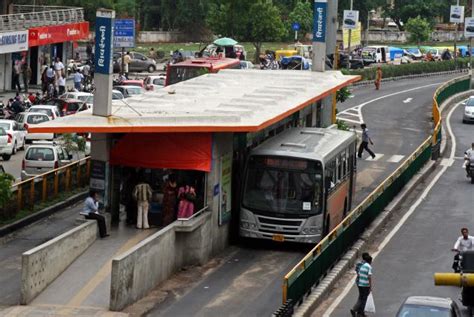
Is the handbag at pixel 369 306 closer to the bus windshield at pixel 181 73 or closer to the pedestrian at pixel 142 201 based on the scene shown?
the pedestrian at pixel 142 201

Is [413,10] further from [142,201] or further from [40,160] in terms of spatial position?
[142,201]

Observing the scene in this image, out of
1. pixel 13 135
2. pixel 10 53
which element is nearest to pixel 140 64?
pixel 10 53

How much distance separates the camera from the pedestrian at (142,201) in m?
30.0

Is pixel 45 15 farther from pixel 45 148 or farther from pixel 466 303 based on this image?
pixel 466 303

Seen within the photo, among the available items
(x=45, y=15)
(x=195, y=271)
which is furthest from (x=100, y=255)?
(x=45, y=15)

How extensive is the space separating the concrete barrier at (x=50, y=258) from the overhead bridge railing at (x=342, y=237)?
4.88 m

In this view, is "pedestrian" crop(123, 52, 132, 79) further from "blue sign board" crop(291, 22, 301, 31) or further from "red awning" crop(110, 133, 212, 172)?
"red awning" crop(110, 133, 212, 172)

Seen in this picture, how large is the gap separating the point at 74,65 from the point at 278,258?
162ft

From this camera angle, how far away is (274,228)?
3166cm

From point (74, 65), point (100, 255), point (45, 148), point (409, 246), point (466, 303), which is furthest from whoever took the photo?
point (74, 65)

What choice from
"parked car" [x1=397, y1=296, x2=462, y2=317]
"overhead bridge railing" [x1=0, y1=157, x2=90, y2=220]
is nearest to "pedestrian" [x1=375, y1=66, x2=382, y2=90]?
"overhead bridge railing" [x1=0, y1=157, x2=90, y2=220]

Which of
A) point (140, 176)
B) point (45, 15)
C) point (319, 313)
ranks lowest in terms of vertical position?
point (319, 313)

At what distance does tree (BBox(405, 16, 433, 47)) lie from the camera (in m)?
128

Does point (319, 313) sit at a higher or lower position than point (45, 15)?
lower
